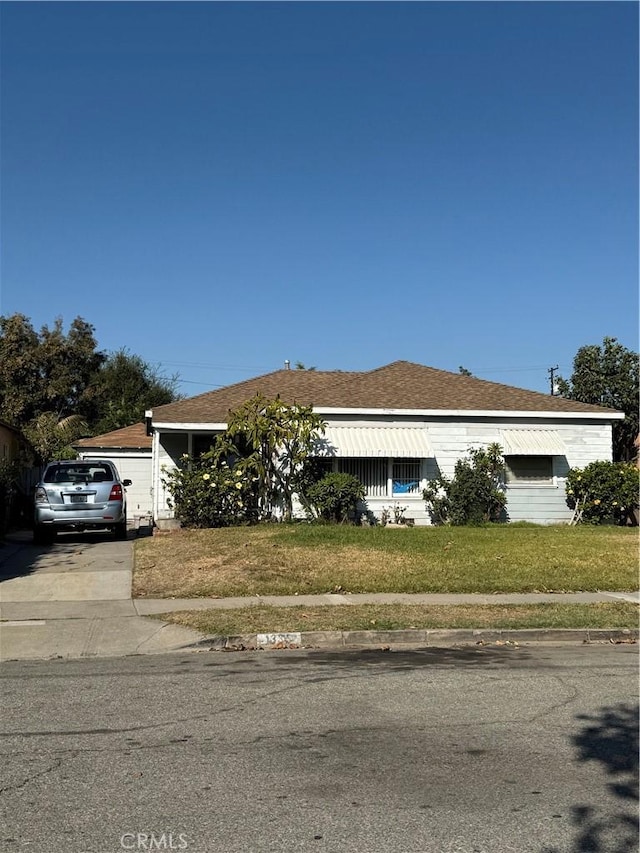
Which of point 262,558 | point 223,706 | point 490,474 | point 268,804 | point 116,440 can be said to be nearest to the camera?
point 268,804

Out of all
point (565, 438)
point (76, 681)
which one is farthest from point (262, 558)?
point (565, 438)

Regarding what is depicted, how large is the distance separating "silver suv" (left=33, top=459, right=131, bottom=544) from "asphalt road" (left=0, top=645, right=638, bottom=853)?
887 cm

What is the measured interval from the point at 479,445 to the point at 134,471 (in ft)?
41.4

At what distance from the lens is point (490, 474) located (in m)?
20.7

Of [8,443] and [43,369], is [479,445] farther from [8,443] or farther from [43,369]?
[43,369]

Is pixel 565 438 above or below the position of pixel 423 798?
above

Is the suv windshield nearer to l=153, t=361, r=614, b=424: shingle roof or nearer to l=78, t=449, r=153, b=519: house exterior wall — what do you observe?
l=153, t=361, r=614, b=424: shingle roof

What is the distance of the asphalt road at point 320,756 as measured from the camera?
416 centimetres

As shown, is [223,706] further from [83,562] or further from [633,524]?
[633,524]

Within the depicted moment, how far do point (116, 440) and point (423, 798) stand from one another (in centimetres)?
2646

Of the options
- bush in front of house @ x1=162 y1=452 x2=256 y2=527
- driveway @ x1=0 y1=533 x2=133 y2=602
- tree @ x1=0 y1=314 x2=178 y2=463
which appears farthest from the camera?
tree @ x1=0 y1=314 x2=178 y2=463

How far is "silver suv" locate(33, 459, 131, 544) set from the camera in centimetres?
1672

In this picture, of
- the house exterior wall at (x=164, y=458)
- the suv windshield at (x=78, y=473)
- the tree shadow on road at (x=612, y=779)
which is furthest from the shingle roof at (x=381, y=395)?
the tree shadow on road at (x=612, y=779)

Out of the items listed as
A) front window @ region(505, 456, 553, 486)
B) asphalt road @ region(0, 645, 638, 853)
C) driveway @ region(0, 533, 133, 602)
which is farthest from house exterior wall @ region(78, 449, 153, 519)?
asphalt road @ region(0, 645, 638, 853)
